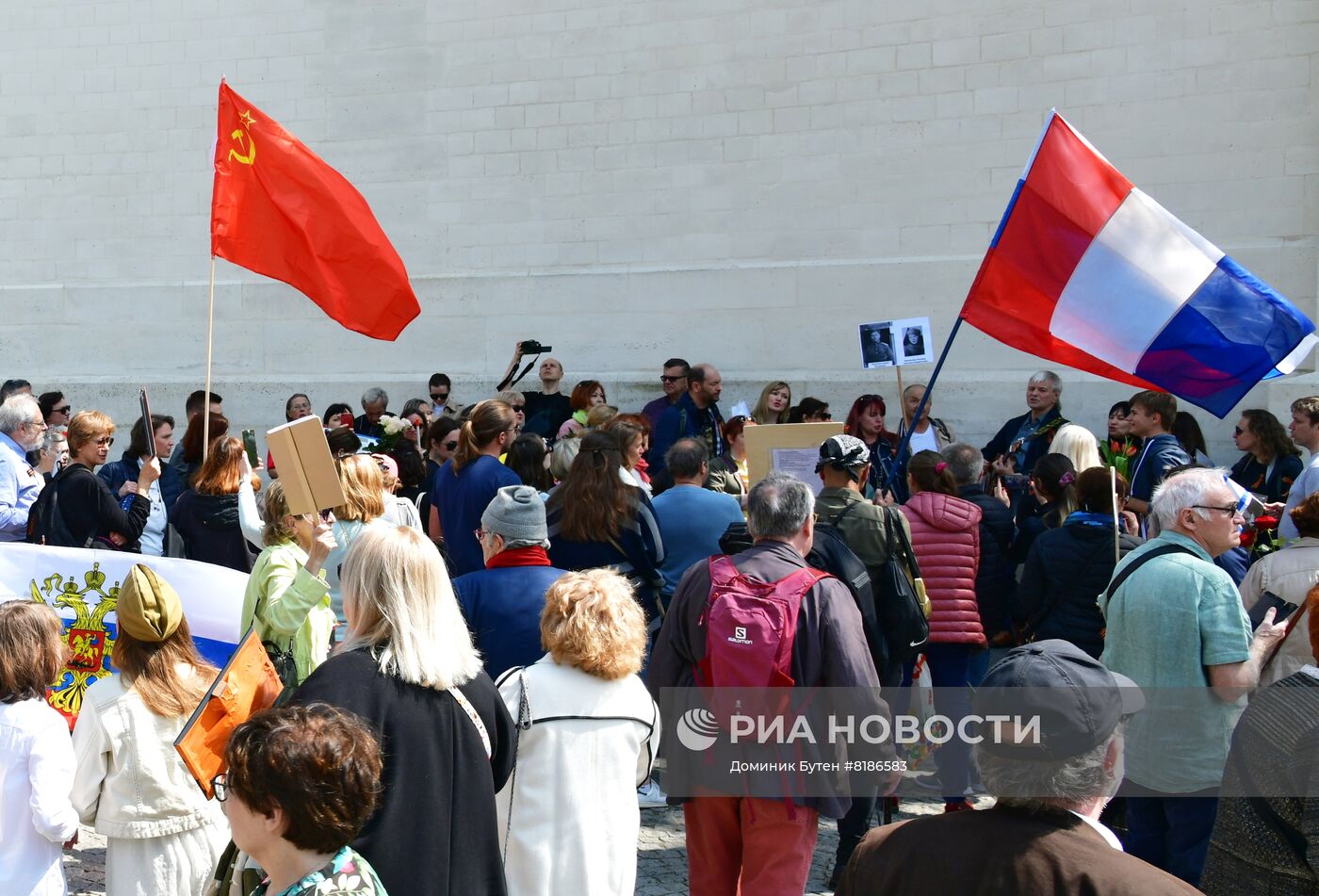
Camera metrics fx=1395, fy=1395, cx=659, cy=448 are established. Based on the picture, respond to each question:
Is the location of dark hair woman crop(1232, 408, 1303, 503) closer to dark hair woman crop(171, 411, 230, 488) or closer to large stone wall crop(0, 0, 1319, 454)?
large stone wall crop(0, 0, 1319, 454)

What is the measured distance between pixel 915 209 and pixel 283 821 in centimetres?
1035

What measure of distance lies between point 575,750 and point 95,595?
3.21 metres

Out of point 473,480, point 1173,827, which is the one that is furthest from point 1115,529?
point 473,480

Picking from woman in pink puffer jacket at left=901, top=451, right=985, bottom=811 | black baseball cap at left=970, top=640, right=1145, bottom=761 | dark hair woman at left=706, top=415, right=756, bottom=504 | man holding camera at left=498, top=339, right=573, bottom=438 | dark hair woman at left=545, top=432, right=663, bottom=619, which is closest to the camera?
black baseball cap at left=970, top=640, right=1145, bottom=761

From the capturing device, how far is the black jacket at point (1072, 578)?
6156mm

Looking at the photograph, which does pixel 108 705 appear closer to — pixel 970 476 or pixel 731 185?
pixel 970 476

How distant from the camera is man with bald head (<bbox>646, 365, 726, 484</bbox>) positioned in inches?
410

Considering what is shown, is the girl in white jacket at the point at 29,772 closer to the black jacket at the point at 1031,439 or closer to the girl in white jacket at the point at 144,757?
the girl in white jacket at the point at 144,757

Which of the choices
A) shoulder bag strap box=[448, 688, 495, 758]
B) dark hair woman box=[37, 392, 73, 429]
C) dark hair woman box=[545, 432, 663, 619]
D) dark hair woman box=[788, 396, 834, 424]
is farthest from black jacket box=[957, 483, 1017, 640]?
dark hair woman box=[37, 392, 73, 429]

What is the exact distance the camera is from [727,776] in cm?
466

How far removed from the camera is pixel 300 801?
2553 mm

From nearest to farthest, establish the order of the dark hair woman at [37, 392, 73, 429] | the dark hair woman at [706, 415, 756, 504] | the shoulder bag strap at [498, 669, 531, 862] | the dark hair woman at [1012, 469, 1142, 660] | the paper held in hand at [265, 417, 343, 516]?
the shoulder bag strap at [498, 669, 531, 862] → the paper held in hand at [265, 417, 343, 516] → the dark hair woman at [1012, 469, 1142, 660] → the dark hair woman at [706, 415, 756, 504] → the dark hair woman at [37, 392, 73, 429]

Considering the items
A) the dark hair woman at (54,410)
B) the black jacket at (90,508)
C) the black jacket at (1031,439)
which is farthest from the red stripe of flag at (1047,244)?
the dark hair woman at (54,410)

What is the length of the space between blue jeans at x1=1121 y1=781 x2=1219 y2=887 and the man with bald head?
18.9 ft
